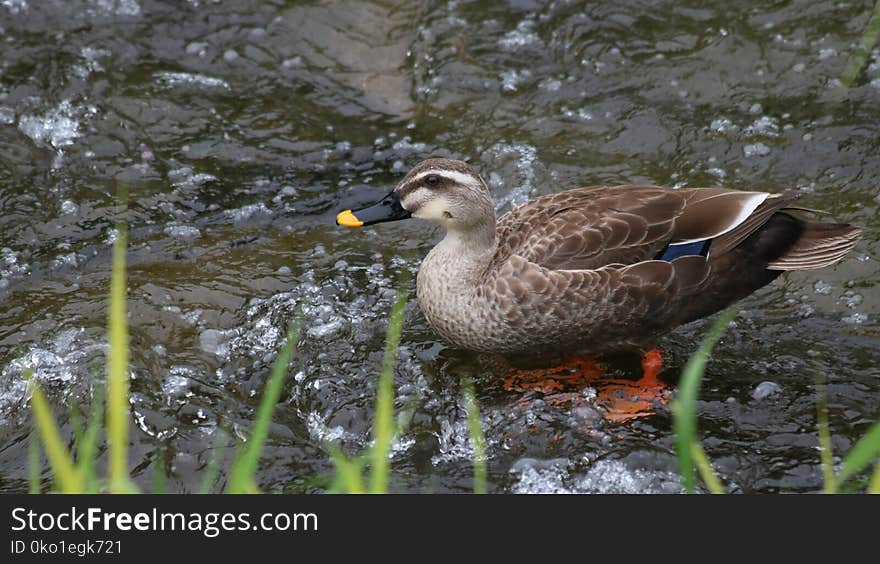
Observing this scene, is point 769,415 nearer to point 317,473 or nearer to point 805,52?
point 317,473

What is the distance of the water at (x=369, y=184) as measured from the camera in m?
4.61

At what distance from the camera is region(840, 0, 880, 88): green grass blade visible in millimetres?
6570

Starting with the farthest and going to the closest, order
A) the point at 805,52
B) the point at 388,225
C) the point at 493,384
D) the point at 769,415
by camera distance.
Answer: the point at 805,52
the point at 388,225
the point at 493,384
the point at 769,415

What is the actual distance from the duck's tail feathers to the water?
49 centimetres

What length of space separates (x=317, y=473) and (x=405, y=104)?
131 inches

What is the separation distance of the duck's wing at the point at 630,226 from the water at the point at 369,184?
0.69 meters

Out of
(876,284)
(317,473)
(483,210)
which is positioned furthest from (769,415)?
(317,473)

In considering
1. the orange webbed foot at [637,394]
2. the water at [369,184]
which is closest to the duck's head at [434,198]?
the water at [369,184]

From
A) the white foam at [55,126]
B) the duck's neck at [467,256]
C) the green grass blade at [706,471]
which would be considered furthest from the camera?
the white foam at [55,126]

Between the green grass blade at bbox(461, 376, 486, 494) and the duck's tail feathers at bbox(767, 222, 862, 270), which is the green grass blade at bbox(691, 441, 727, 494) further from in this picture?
the duck's tail feathers at bbox(767, 222, 862, 270)

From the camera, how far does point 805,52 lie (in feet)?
22.3

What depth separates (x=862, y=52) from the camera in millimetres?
6707

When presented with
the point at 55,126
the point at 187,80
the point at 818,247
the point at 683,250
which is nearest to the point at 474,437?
the point at 683,250

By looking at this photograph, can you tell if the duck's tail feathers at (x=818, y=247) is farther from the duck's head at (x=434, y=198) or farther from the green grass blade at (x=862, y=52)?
the green grass blade at (x=862, y=52)
